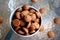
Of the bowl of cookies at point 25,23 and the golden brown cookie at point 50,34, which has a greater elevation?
the bowl of cookies at point 25,23

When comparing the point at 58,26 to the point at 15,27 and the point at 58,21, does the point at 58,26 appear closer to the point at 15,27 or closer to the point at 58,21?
the point at 58,21

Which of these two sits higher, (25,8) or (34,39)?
(25,8)

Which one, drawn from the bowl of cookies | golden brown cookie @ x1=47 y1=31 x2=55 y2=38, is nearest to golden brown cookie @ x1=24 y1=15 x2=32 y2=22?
the bowl of cookies

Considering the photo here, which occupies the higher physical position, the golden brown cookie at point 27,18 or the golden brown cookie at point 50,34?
the golden brown cookie at point 27,18

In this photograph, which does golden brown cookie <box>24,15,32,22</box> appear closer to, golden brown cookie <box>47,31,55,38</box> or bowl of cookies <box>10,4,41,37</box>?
bowl of cookies <box>10,4,41,37</box>

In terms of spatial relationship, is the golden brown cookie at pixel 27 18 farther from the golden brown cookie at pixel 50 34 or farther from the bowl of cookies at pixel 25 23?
the golden brown cookie at pixel 50 34

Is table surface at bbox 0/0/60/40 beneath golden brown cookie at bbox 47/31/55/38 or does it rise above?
above

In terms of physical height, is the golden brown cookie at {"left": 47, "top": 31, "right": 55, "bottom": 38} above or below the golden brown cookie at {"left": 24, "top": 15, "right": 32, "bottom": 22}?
below

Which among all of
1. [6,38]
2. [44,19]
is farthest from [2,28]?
[44,19]

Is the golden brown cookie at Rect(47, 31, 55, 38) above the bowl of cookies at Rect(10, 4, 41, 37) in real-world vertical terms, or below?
below

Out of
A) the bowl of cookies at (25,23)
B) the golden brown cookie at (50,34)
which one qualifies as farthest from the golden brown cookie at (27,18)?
the golden brown cookie at (50,34)
